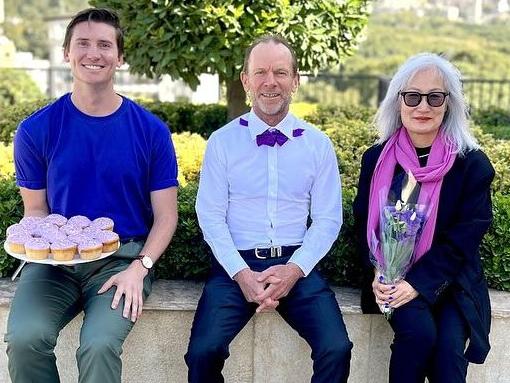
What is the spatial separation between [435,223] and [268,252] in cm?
69

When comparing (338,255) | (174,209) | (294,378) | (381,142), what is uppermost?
(381,142)

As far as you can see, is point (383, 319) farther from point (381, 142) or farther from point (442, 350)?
point (381, 142)

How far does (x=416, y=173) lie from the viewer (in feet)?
10.2

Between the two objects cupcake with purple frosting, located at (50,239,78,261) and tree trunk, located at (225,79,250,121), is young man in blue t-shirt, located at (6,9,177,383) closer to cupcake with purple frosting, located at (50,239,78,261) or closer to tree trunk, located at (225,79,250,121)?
cupcake with purple frosting, located at (50,239,78,261)

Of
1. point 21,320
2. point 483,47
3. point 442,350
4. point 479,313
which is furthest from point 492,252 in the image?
point 483,47

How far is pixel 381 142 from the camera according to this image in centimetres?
332

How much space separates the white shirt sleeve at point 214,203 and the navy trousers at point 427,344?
2.41 ft

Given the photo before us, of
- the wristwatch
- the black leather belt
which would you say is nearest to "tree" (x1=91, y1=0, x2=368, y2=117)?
the black leather belt

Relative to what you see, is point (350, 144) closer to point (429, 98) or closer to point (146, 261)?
point (429, 98)

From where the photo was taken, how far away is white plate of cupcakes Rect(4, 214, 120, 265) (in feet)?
9.53

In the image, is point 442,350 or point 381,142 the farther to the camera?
point 381,142

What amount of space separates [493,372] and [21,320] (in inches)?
79.0

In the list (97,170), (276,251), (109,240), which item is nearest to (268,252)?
(276,251)

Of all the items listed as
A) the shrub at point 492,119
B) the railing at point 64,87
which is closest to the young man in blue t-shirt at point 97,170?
the shrub at point 492,119
